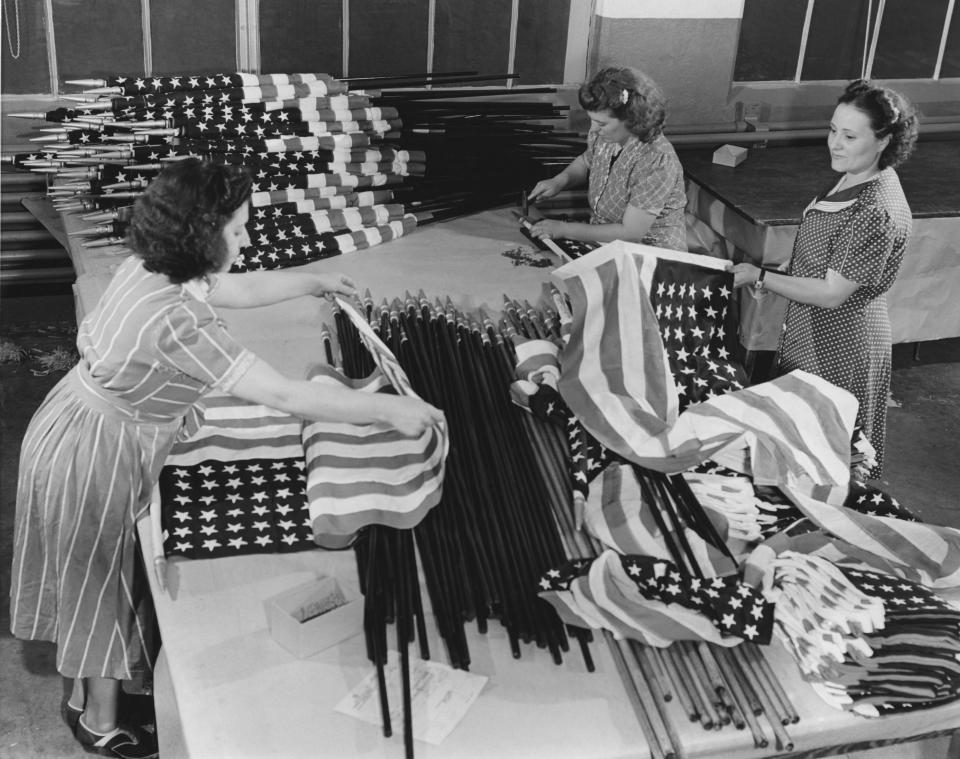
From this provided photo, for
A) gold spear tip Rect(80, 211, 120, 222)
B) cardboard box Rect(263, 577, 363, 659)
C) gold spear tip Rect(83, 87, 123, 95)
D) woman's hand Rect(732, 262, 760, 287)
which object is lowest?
cardboard box Rect(263, 577, 363, 659)

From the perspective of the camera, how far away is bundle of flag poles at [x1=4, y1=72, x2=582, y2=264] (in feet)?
14.2

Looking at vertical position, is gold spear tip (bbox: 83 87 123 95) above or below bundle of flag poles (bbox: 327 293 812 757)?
above

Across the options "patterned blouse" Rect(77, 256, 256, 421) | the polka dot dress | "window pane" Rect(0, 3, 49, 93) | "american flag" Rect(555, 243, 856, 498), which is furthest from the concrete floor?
"patterned blouse" Rect(77, 256, 256, 421)

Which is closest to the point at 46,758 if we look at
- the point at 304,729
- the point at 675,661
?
the point at 304,729

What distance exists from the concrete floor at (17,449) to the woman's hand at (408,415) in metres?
1.45

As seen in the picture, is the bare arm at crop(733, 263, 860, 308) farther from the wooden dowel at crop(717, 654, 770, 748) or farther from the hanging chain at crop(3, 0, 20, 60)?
the hanging chain at crop(3, 0, 20, 60)

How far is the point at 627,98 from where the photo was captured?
3873 millimetres

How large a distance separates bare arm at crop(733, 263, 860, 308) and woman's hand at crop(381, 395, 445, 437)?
4.64 ft

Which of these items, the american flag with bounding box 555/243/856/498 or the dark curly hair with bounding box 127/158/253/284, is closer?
the dark curly hair with bounding box 127/158/253/284

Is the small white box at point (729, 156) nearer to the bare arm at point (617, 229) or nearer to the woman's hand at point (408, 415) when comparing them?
the bare arm at point (617, 229)

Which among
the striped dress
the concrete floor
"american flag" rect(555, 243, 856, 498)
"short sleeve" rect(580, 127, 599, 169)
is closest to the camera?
the striped dress

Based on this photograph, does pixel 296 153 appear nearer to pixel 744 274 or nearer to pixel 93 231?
pixel 93 231

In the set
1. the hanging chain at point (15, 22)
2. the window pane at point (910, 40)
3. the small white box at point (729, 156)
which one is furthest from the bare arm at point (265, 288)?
the window pane at point (910, 40)

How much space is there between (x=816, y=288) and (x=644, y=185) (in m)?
0.89
